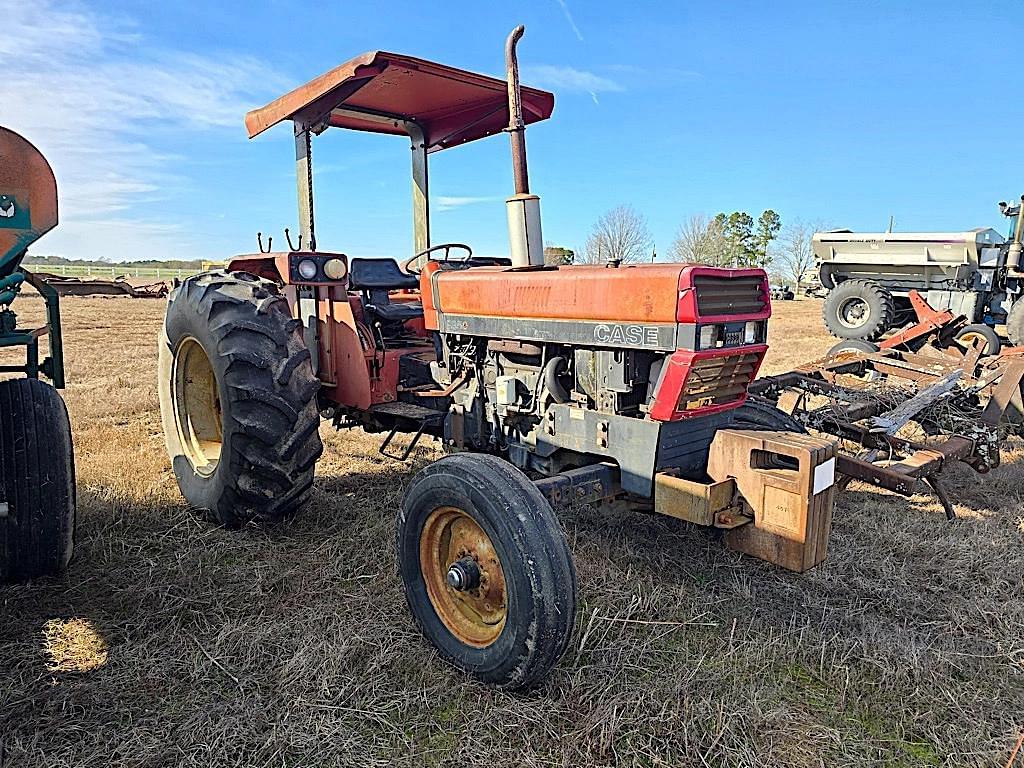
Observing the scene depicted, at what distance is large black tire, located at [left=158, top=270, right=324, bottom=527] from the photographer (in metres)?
3.46

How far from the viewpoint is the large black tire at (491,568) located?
2254 millimetres

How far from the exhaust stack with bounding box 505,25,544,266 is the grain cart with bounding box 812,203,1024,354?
30.6 feet

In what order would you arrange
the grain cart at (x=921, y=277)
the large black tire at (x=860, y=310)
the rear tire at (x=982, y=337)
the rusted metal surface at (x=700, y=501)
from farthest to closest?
1. the large black tire at (x=860, y=310)
2. the grain cart at (x=921, y=277)
3. the rear tire at (x=982, y=337)
4. the rusted metal surface at (x=700, y=501)

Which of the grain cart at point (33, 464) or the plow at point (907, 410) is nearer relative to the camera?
the grain cart at point (33, 464)

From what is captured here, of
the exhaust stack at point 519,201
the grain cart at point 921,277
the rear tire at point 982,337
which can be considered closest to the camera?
the exhaust stack at point 519,201

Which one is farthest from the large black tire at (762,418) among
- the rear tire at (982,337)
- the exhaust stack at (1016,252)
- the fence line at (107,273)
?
the fence line at (107,273)

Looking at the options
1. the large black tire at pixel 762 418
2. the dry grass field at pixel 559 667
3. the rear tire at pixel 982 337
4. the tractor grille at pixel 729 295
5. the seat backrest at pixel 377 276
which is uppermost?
the seat backrest at pixel 377 276

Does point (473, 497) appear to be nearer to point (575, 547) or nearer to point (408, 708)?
point (408, 708)

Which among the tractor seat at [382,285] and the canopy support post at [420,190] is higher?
the canopy support post at [420,190]

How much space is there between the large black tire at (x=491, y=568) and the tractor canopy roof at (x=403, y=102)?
84.7 inches

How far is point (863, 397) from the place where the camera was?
15.8 feet

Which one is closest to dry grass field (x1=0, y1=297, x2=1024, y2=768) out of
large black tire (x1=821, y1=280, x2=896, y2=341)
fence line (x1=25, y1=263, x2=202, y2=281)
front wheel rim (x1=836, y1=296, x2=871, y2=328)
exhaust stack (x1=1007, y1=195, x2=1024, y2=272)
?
large black tire (x1=821, y1=280, x2=896, y2=341)

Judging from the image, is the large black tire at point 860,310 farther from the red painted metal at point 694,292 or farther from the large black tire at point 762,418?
the red painted metal at point 694,292

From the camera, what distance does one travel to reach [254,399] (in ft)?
11.2
